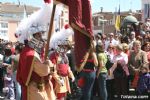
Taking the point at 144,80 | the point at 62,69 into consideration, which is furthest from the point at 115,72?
the point at 62,69

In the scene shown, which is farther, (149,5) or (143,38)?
(149,5)

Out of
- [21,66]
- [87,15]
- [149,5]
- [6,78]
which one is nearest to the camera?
[87,15]

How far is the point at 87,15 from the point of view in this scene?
6.84 meters

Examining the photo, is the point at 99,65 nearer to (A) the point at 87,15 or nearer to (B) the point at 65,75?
(B) the point at 65,75

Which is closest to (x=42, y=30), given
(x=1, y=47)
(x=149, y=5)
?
(x=1, y=47)

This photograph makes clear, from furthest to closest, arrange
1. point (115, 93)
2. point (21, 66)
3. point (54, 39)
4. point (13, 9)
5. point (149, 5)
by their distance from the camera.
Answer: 1. point (13, 9)
2. point (149, 5)
3. point (115, 93)
4. point (54, 39)
5. point (21, 66)

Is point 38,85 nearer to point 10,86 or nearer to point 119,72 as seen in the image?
point 119,72

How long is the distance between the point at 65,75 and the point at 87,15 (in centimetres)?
421

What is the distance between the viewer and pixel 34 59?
744 centimetres

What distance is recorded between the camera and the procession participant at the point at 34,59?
7.44 metres

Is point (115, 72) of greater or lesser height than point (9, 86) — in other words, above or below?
above

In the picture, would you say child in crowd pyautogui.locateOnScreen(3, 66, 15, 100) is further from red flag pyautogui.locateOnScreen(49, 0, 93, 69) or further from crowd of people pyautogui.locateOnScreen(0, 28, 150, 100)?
red flag pyautogui.locateOnScreen(49, 0, 93, 69)

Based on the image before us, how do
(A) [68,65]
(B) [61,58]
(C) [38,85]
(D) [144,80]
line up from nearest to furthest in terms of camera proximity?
1. (C) [38,85]
2. (B) [61,58]
3. (A) [68,65]
4. (D) [144,80]

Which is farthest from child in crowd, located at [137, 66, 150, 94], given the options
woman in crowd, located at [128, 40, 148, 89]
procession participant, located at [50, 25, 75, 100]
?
procession participant, located at [50, 25, 75, 100]
